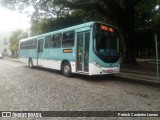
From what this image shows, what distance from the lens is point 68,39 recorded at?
14.2 meters

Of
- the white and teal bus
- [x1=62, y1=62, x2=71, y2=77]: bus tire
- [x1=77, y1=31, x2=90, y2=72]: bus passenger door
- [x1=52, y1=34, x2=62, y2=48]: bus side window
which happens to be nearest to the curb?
the white and teal bus

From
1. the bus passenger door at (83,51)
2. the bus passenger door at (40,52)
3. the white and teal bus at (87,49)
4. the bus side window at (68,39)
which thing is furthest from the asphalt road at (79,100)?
the bus passenger door at (40,52)

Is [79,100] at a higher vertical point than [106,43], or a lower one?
lower

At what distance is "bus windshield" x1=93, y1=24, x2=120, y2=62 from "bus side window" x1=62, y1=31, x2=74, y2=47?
2250mm

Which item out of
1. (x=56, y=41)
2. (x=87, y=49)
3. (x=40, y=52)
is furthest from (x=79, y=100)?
(x=40, y=52)

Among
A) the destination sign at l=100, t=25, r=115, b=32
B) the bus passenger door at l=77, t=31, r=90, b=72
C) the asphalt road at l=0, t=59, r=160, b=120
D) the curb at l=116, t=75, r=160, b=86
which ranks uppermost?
the destination sign at l=100, t=25, r=115, b=32

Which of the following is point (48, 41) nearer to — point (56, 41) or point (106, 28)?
point (56, 41)

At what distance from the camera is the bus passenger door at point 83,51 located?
487 inches

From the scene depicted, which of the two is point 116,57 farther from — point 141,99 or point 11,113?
point 11,113

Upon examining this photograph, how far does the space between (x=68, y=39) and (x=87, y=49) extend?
233cm

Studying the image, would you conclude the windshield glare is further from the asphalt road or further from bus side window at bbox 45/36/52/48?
bus side window at bbox 45/36/52/48

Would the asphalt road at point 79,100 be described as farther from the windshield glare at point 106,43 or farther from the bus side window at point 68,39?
the bus side window at point 68,39

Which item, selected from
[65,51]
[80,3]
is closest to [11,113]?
[65,51]

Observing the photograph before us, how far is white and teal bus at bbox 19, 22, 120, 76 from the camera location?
1193 cm
